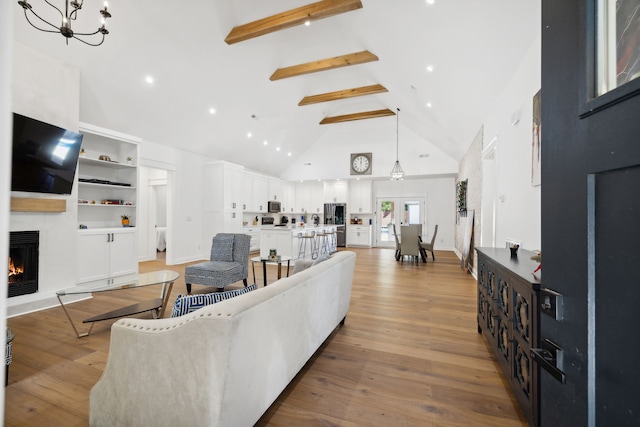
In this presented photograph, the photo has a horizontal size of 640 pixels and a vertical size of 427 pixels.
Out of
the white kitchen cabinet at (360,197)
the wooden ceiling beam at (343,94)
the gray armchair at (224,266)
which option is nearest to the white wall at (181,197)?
the gray armchair at (224,266)

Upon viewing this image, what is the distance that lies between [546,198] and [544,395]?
56 centimetres

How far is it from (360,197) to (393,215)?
141cm

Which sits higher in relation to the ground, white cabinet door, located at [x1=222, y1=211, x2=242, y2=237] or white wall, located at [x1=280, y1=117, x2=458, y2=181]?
white wall, located at [x1=280, y1=117, x2=458, y2=181]

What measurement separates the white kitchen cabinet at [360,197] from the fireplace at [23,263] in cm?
846

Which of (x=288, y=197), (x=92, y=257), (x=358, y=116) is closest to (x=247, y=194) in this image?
(x=288, y=197)

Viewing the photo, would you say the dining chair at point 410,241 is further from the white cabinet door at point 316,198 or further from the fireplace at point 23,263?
the fireplace at point 23,263

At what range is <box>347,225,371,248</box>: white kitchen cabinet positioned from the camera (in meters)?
10.3

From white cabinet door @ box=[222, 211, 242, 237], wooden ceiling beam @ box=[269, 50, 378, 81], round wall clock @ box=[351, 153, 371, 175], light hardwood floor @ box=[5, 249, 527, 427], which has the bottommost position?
light hardwood floor @ box=[5, 249, 527, 427]

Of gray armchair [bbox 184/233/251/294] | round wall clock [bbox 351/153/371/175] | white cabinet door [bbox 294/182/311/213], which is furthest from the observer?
white cabinet door [bbox 294/182/311/213]

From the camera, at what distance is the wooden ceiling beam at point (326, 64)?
5.29 metres

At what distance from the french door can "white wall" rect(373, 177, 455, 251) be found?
21cm

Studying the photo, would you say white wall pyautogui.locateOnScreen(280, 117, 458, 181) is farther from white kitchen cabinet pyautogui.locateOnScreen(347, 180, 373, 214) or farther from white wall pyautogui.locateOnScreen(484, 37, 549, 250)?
white wall pyautogui.locateOnScreen(484, 37, 549, 250)

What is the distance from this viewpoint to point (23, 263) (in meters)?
3.46

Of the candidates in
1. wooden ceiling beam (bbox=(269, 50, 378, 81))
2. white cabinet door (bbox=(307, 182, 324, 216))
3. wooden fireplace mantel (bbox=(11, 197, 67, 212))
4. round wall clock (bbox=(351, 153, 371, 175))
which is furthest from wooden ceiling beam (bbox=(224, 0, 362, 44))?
white cabinet door (bbox=(307, 182, 324, 216))
